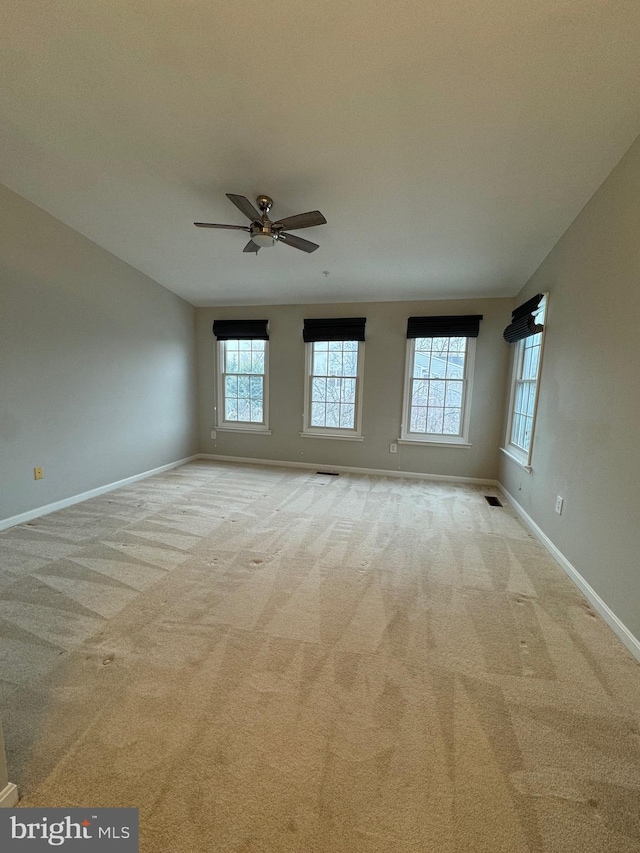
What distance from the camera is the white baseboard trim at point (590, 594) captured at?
171 cm

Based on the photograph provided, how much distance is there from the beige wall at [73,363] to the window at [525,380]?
444 centimetres

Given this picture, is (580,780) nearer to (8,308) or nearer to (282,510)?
(282,510)

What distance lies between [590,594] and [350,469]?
10.4 feet

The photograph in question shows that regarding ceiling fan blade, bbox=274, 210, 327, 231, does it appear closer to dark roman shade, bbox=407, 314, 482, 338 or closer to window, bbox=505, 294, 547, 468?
window, bbox=505, 294, 547, 468

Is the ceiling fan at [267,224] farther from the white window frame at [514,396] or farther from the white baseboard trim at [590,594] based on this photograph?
the white baseboard trim at [590,594]

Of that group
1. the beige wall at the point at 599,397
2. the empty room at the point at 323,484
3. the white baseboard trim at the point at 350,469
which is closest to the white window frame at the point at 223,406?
the white baseboard trim at the point at 350,469

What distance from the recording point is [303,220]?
2.34m

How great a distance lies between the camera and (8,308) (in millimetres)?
2844

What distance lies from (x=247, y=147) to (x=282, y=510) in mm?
2958

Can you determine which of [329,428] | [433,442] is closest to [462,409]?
[433,442]

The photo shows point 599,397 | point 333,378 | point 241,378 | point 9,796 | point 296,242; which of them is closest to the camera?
point 9,796

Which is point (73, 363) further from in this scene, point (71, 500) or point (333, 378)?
point (333, 378)

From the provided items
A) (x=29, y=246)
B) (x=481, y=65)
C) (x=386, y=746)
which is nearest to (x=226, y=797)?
(x=386, y=746)

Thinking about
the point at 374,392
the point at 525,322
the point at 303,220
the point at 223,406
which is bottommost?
the point at 223,406
